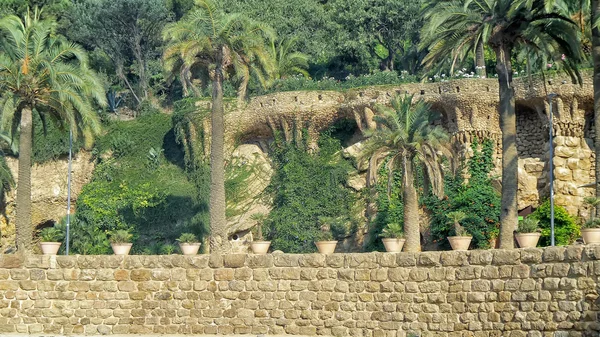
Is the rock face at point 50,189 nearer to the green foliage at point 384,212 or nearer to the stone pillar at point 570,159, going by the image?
the green foliage at point 384,212

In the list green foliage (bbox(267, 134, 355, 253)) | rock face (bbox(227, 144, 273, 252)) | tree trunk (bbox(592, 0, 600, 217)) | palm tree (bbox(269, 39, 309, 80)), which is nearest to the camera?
tree trunk (bbox(592, 0, 600, 217))

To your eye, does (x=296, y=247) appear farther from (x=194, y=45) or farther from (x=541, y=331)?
(x=541, y=331)

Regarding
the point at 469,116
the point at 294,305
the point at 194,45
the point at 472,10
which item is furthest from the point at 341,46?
the point at 294,305

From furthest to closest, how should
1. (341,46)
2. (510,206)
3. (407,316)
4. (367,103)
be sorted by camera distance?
1. (341,46)
2. (367,103)
3. (510,206)
4. (407,316)

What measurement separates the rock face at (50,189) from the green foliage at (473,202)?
51.6 feet

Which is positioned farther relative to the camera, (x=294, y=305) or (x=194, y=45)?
(x=194, y=45)

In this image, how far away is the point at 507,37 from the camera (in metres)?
28.0

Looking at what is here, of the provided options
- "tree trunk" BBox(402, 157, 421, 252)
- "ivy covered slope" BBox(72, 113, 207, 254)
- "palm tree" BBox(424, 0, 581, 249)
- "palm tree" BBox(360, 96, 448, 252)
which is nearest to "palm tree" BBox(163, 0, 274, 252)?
"palm tree" BBox(360, 96, 448, 252)

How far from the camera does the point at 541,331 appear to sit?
21.0 m

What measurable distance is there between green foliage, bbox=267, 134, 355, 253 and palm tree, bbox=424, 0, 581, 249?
43.9 feet

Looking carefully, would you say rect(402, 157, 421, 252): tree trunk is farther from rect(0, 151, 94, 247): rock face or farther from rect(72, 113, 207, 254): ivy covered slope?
rect(0, 151, 94, 247): rock face

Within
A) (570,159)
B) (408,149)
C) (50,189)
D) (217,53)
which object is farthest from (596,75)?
(50,189)

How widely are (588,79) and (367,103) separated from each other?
26.6 feet

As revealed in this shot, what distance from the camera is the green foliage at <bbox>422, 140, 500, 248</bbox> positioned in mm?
38688
